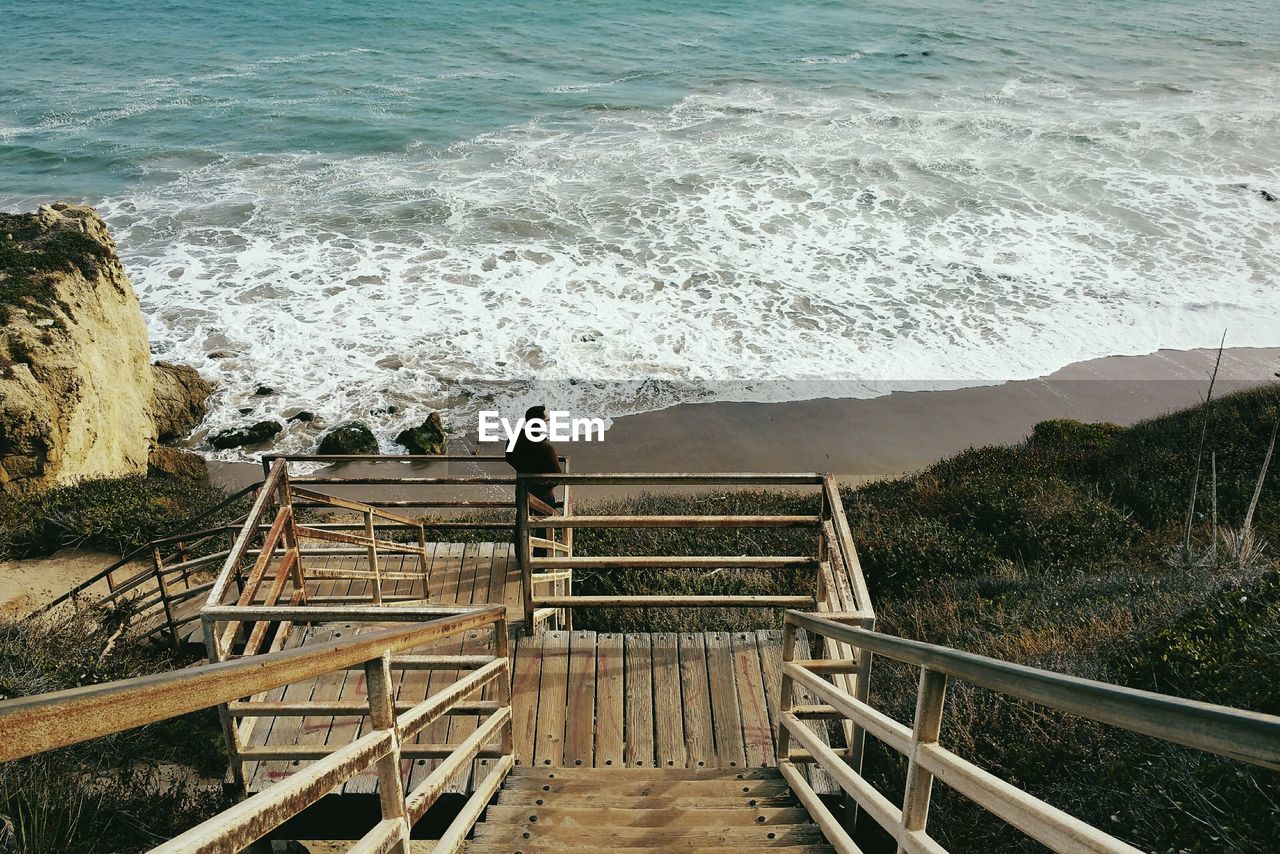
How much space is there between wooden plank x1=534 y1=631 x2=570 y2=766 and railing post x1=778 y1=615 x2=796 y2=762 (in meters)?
1.32

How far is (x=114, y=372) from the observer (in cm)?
1316

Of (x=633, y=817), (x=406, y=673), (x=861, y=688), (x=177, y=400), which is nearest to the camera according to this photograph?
(x=633, y=817)

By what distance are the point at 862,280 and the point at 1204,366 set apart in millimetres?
6879

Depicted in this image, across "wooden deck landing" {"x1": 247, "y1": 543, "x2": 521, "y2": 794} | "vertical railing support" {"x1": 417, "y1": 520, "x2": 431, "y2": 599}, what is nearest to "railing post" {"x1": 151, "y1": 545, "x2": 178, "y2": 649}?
A: "wooden deck landing" {"x1": 247, "y1": 543, "x2": 521, "y2": 794}

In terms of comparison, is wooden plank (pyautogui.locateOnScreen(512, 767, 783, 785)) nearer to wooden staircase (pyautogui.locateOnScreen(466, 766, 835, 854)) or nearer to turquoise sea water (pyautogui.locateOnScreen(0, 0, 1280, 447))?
wooden staircase (pyautogui.locateOnScreen(466, 766, 835, 854))

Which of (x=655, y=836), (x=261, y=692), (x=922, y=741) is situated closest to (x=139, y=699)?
(x=261, y=692)

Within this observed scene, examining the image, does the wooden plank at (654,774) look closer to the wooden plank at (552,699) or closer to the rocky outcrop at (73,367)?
the wooden plank at (552,699)

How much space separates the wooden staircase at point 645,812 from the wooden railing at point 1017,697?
416 millimetres

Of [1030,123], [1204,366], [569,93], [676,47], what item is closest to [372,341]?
[1204,366]

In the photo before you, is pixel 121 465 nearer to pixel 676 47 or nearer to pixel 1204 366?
pixel 1204 366

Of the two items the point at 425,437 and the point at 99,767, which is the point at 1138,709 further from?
the point at 425,437

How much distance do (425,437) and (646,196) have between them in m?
12.4

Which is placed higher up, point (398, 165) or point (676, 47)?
point (676, 47)

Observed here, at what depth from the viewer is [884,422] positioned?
1476cm
